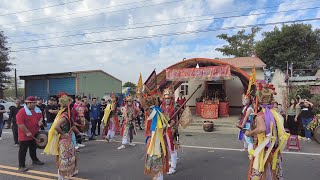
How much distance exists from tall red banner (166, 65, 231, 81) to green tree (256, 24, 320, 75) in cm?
1873

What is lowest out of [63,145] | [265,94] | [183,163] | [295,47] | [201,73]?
[183,163]

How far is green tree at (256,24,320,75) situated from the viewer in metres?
29.1

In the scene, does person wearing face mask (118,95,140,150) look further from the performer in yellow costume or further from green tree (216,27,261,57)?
green tree (216,27,261,57)

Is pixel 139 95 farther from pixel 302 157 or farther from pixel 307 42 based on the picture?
pixel 307 42

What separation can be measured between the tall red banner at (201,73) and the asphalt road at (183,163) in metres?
4.62

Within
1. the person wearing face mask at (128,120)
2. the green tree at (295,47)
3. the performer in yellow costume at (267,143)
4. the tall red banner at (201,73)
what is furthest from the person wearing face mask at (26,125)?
the green tree at (295,47)

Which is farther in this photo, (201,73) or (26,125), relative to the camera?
(201,73)

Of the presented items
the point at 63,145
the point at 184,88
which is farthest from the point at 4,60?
the point at 63,145

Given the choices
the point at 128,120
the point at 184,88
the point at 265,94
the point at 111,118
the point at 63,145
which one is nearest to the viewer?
the point at 265,94

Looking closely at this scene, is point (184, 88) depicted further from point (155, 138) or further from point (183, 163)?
point (155, 138)

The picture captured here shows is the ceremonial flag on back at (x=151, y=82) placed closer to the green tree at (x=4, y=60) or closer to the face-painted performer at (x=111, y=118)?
the face-painted performer at (x=111, y=118)

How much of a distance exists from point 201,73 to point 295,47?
19941 mm

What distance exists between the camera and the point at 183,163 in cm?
679

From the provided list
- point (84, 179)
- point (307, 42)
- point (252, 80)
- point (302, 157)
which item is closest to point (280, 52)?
point (307, 42)
